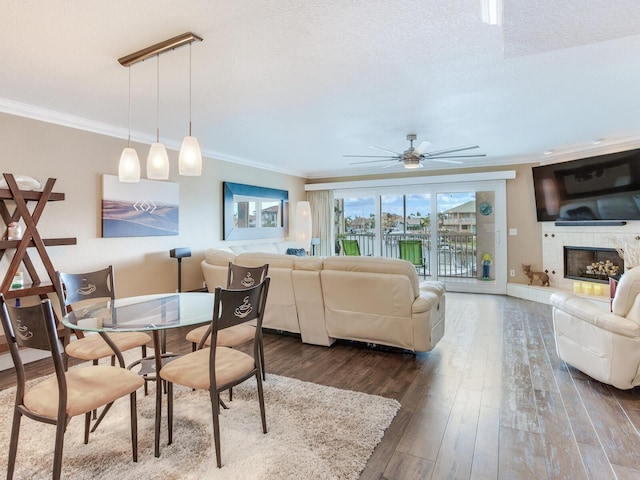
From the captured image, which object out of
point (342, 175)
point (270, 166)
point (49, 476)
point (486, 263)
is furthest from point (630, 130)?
point (49, 476)

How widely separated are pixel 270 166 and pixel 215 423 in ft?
18.3

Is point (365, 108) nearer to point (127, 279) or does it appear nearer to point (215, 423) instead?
point (215, 423)

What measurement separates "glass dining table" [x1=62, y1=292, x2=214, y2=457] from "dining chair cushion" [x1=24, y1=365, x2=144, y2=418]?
0.67ft

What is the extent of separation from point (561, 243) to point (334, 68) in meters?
5.25

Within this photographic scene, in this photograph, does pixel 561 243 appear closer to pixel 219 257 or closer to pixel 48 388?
pixel 219 257

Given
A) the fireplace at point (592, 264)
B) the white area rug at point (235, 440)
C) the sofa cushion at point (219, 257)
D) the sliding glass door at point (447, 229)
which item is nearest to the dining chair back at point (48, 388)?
the white area rug at point (235, 440)

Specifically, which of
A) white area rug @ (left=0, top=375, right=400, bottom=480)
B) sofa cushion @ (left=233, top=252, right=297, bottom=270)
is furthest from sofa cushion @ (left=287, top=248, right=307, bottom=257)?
white area rug @ (left=0, top=375, right=400, bottom=480)

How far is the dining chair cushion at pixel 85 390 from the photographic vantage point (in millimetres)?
1621

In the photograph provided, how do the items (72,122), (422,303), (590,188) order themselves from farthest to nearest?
1. (590,188)
2. (72,122)
3. (422,303)

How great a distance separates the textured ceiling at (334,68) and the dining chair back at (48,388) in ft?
5.30

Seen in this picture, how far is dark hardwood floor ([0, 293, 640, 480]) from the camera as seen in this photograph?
180 centimetres

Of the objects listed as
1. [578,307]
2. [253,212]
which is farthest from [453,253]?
[578,307]

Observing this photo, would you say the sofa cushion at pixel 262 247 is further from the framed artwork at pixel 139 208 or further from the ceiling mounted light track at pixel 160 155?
the ceiling mounted light track at pixel 160 155

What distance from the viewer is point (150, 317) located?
2.15m
